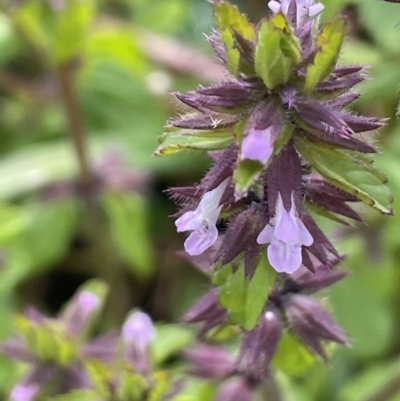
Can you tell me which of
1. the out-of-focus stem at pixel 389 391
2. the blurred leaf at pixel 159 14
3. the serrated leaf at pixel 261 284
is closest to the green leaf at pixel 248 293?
the serrated leaf at pixel 261 284

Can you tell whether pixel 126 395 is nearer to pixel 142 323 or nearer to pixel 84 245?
pixel 142 323

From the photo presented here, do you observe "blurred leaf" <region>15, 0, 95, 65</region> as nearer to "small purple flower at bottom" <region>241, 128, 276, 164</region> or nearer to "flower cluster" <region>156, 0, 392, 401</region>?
"flower cluster" <region>156, 0, 392, 401</region>

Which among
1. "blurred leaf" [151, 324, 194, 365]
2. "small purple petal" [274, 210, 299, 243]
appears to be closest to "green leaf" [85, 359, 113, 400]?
"blurred leaf" [151, 324, 194, 365]

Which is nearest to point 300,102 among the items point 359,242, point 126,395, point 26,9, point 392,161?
Result: point 126,395

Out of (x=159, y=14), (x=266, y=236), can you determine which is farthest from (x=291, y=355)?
(x=159, y=14)

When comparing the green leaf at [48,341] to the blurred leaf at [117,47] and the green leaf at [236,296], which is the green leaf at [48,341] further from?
the blurred leaf at [117,47]

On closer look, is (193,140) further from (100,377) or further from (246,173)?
Answer: (100,377)
